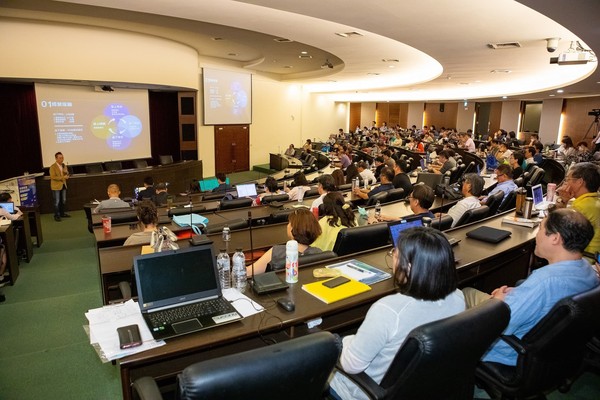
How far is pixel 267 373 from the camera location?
1.24 meters

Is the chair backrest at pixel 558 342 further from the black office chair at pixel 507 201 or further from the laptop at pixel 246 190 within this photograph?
the laptop at pixel 246 190

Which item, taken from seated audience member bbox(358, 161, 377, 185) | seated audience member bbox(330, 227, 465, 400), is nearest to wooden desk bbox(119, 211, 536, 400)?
seated audience member bbox(330, 227, 465, 400)

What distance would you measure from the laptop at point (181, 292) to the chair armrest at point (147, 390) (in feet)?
1.04

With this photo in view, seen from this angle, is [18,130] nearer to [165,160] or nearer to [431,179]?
[165,160]

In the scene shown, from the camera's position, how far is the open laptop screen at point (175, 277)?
81.6 inches

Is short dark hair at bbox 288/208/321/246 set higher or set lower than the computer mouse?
higher

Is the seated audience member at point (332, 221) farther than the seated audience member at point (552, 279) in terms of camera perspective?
Yes

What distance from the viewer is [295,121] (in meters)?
19.1

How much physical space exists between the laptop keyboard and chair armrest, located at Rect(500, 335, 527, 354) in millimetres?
1438

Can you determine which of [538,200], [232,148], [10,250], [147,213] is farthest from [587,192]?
[232,148]

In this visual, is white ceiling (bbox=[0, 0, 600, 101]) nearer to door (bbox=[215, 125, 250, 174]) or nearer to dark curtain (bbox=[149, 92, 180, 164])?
dark curtain (bbox=[149, 92, 180, 164])

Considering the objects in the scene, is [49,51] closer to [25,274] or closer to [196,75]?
[196,75]

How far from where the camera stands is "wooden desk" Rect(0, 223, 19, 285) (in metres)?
4.76

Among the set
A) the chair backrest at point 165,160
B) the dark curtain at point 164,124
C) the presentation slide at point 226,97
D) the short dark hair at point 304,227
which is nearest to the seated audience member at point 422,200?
the short dark hair at point 304,227
